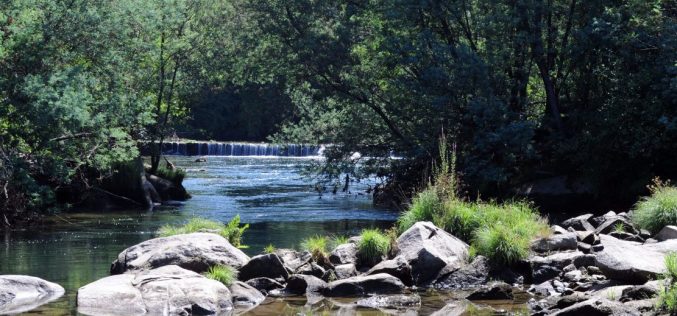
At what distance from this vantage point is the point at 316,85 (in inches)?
1133

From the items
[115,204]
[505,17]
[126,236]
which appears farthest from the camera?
[115,204]

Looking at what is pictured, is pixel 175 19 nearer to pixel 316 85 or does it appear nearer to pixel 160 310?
pixel 316 85

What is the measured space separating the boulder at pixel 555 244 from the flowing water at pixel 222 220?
2.23 metres

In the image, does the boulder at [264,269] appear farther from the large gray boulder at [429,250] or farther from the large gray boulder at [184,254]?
the large gray boulder at [429,250]

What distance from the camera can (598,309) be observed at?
10297 mm

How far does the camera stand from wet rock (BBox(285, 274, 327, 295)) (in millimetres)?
13320

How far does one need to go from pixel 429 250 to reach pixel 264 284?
2589 mm

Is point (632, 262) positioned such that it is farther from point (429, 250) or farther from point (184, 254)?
point (184, 254)

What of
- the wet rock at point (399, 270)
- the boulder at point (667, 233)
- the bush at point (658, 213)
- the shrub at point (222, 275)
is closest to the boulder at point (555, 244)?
the boulder at point (667, 233)

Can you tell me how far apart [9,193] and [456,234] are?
11083 millimetres

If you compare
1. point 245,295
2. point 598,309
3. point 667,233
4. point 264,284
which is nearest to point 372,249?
point 264,284

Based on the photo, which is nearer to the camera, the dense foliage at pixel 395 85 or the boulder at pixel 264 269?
the boulder at pixel 264 269

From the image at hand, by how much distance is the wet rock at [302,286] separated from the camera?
43.7ft

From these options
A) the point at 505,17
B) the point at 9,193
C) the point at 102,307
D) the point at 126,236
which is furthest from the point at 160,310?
the point at 505,17
